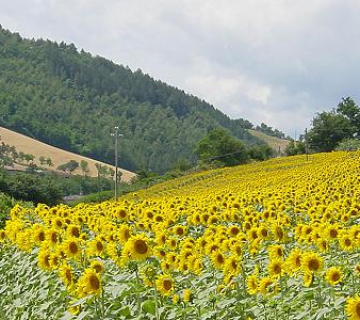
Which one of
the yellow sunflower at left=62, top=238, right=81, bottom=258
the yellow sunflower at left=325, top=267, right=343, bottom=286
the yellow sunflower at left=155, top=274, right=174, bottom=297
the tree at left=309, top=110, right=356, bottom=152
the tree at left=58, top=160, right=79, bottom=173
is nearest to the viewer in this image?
the yellow sunflower at left=325, top=267, right=343, bottom=286

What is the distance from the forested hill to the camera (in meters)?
141

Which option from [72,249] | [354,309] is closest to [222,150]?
[72,249]

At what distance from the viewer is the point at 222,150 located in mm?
69750

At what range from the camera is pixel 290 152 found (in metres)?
63.9

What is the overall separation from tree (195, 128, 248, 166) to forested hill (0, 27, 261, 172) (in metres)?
57.5

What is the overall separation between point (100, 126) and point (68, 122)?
7255 mm

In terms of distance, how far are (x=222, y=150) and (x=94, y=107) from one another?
104 m

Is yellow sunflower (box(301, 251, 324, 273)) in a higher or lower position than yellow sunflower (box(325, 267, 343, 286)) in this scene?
higher

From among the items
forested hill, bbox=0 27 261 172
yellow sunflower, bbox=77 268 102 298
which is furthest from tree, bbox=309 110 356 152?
forested hill, bbox=0 27 261 172

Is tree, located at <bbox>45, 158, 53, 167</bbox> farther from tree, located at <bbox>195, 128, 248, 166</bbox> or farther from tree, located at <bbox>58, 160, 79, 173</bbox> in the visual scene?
tree, located at <bbox>195, 128, 248, 166</bbox>

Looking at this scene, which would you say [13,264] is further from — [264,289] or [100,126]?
[100,126]

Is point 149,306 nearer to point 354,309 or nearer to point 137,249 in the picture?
point 137,249

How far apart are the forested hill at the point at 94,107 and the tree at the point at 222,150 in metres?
57.5

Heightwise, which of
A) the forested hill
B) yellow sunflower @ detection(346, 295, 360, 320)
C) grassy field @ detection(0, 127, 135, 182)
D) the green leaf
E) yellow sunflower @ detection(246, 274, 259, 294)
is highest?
the forested hill
